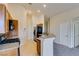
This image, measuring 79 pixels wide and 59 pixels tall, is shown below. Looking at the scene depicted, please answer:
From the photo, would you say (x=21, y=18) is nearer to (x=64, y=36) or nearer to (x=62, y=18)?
(x=62, y=18)

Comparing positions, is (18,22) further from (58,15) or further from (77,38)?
(77,38)

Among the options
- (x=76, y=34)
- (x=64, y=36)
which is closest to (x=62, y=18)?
(x=64, y=36)

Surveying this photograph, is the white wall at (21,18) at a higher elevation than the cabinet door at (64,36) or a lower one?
higher

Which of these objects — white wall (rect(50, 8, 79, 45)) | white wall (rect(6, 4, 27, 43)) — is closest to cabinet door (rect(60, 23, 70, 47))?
white wall (rect(50, 8, 79, 45))

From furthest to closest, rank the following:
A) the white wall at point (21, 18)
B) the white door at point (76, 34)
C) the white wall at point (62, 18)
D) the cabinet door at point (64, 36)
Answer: the white door at point (76, 34), the cabinet door at point (64, 36), the white wall at point (62, 18), the white wall at point (21, 18)

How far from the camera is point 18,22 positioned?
3867 millimetres

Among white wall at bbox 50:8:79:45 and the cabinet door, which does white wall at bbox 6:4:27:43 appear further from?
the cabinet door

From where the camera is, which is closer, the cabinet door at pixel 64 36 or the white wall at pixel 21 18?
the white wall at pixel 21 18

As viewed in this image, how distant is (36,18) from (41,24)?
0.75ft

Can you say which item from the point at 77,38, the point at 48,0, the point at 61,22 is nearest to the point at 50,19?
the point at 61,22

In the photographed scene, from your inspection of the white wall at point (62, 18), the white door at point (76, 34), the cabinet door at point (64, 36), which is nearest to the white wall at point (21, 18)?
the white wall at point (62, 18)

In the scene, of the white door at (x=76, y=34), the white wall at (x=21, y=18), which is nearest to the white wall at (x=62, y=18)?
the white door at (x=76, y=34)

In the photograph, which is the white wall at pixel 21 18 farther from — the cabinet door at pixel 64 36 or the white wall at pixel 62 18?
the cabinet door at pixel 64 36

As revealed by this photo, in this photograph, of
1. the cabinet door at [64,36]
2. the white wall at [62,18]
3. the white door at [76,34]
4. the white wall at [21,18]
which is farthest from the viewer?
the white door at [76,34]
